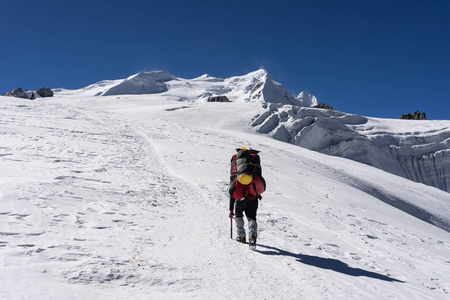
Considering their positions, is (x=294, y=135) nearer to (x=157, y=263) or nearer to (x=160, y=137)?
(x=160, y=137)

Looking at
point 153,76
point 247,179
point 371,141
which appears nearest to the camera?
point 247,179

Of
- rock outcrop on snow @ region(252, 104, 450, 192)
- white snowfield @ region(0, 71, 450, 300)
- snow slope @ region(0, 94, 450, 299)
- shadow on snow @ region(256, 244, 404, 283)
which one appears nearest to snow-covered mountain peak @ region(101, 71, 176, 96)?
rock outcrop on snow @ region(252, 104, 450, 192)

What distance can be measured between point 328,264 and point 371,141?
3328 cm

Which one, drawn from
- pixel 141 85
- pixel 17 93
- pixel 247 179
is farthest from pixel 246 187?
pixel 141 85

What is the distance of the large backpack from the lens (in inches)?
207

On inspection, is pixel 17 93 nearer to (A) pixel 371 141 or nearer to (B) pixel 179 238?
(A) pixel 371 141

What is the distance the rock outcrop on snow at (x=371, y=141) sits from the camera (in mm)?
33562

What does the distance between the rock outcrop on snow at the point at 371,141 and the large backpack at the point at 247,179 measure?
27.5m

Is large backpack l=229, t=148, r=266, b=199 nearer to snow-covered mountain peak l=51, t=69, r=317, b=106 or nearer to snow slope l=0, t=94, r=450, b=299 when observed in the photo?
snow slope l=0, t=94, r=450, b=299

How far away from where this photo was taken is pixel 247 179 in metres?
5.23

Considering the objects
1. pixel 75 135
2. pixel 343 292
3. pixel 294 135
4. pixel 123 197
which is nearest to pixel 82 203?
pixel 123 197

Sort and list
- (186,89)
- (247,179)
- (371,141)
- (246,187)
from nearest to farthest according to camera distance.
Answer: (247,179) → (246,187) → (371,141) → (186,89)

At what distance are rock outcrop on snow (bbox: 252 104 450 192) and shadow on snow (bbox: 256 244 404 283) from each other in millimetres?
28010

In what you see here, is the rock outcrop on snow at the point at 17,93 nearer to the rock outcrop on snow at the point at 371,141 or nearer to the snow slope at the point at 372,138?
the rock outcrop on snow at the point at 371,141
